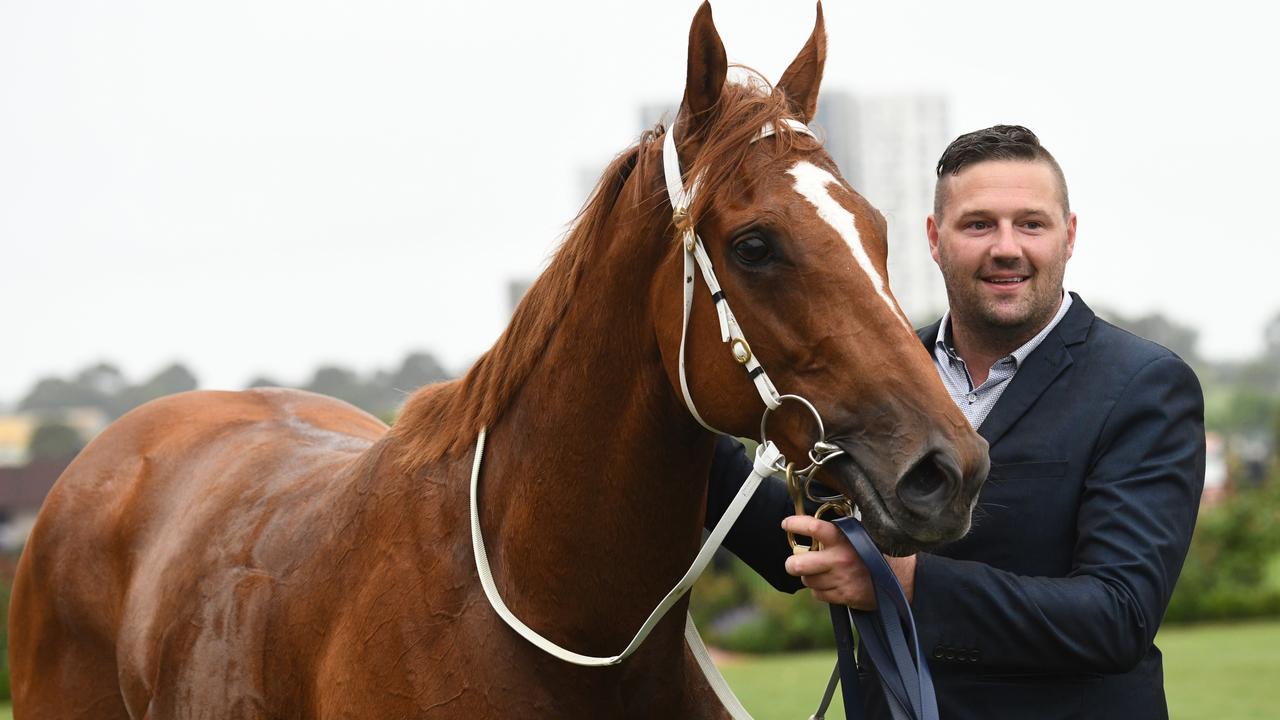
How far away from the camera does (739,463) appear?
3082mm

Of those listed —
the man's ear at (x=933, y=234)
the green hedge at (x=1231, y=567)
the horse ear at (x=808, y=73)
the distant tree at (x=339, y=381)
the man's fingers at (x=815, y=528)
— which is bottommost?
the green hedge at (x=1231, y=567)

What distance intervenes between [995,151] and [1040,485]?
766 millimetres

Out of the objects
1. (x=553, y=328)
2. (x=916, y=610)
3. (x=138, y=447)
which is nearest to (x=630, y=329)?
(x=553, y=328)

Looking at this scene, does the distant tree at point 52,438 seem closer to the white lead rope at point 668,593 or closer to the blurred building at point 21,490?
the blurred building at point 21,490

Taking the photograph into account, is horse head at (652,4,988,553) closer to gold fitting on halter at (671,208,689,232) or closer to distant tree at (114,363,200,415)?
gold fitting on halter at (671,208,689,232)

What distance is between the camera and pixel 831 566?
2326mm

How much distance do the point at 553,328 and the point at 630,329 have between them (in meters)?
0.22

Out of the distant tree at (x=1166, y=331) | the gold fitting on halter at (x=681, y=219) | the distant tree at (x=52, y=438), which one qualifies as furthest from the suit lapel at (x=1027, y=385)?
the distant tree at (x=52, y=438)

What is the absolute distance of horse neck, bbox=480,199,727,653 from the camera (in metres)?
2.53

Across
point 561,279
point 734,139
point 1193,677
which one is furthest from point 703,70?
point 1193,677

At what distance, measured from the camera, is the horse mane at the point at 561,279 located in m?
2.39

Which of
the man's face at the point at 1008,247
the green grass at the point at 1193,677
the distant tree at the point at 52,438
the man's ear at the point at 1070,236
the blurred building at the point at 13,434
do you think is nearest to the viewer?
the man's face at the point at 1008,247

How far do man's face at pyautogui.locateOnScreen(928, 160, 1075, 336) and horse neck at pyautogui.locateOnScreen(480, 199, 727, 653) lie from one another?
2.30ft

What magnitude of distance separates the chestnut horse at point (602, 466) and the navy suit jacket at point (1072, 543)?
→ 0.42 m
